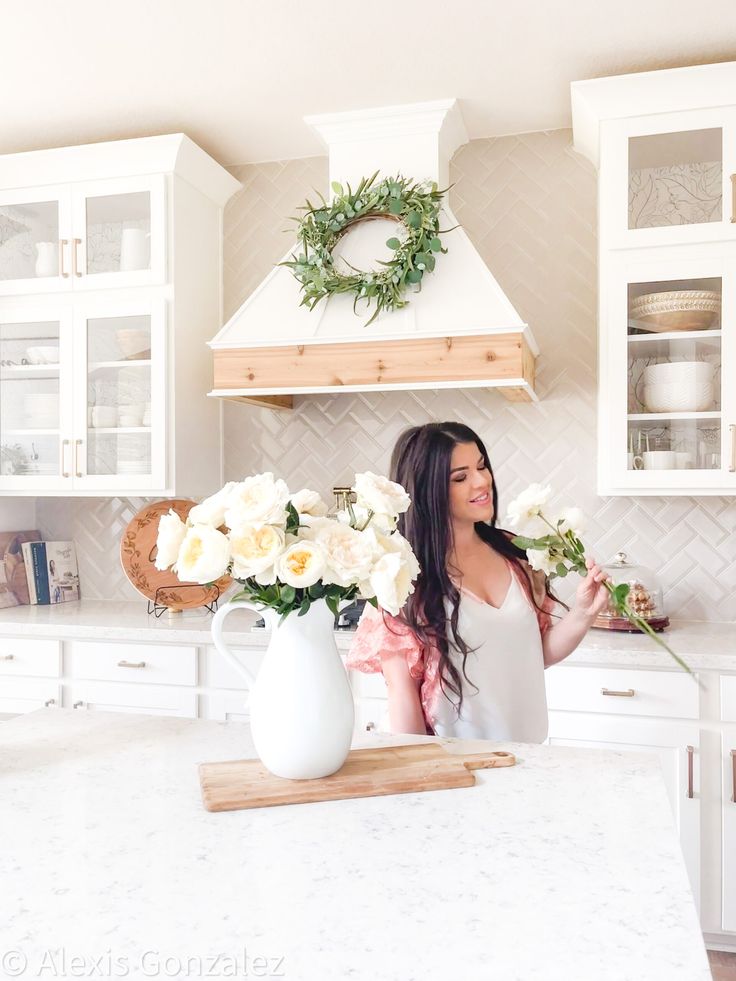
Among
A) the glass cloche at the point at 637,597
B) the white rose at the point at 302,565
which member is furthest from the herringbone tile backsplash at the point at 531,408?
the white rose at the point at 302,565

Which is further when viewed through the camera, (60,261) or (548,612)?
(60,261)

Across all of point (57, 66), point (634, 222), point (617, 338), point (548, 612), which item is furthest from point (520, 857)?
point (57, 66)

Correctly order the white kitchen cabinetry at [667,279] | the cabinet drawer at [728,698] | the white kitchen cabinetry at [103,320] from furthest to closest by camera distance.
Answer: the white kitchen cabinetry at [103,320] → the white kitchen cabinetry at [667,279] → the cabinet drawer at [728,698]

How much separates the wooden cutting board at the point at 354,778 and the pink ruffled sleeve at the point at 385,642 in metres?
0.24

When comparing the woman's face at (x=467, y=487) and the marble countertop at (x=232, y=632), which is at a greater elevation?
the woman's face at (x=467, y=487)

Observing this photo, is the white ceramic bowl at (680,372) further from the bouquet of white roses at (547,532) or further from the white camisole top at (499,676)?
the bouquet of white roses at (547,532)

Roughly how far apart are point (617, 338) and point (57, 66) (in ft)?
6.49

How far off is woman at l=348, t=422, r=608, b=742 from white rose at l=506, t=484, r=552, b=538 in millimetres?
169

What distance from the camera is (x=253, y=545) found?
1086mm

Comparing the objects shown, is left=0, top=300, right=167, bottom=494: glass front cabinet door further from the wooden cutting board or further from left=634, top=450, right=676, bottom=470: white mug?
the wooden cutting board

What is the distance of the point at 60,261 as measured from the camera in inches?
122

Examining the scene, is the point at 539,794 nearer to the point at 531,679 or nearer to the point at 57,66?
the point at 531,679

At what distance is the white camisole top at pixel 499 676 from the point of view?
158cm

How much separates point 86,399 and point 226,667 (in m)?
1.14
